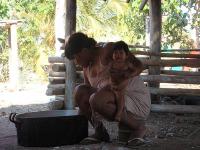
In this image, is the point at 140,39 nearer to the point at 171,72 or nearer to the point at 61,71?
the point at 171,72

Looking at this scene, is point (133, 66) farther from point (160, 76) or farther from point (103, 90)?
point (160, 76)

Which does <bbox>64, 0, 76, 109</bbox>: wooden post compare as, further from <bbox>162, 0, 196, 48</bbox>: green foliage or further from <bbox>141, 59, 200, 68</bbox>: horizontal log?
<bbox>162, 0, 196, 48</bbox>: green foliage

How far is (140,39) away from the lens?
986 inches

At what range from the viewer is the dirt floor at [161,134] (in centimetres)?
465

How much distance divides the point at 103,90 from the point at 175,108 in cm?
344

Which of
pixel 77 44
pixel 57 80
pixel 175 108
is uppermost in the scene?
pixel 77 44

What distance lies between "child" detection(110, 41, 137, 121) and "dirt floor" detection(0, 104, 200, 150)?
1.52ft

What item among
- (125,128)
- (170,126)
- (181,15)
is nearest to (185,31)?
(181,15)

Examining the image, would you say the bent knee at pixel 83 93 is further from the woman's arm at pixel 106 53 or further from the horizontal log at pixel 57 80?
the horizontal log at pixel 57 80

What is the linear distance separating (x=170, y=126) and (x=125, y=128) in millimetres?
2173

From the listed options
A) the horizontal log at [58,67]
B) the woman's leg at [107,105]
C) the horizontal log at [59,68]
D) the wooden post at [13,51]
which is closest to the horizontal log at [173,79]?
the horizontal log at [59,68]

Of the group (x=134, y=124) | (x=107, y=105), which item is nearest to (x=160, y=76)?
(x=134, y=124)

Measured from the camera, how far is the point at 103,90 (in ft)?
14.4

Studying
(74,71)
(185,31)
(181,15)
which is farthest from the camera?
(185,31)
